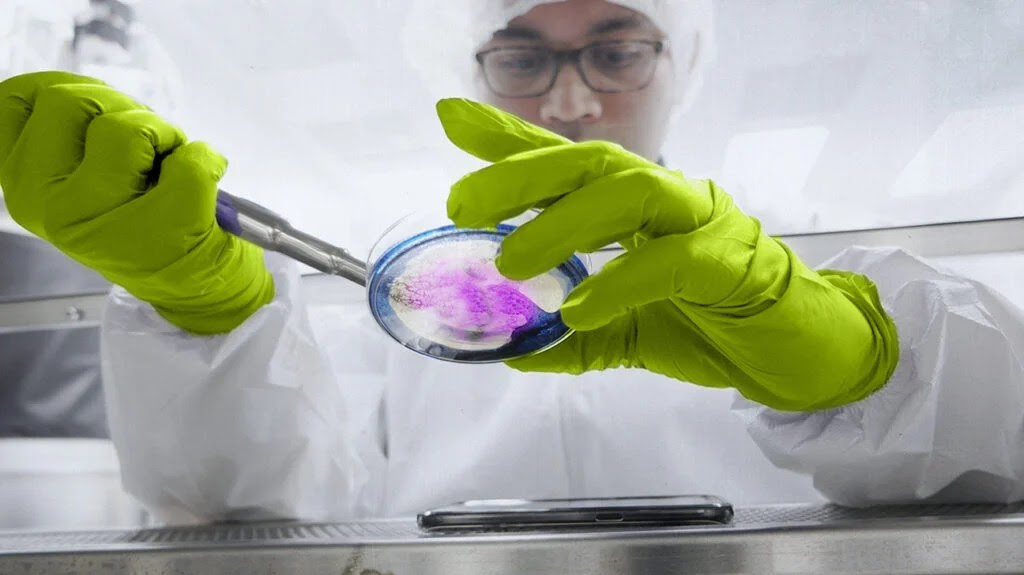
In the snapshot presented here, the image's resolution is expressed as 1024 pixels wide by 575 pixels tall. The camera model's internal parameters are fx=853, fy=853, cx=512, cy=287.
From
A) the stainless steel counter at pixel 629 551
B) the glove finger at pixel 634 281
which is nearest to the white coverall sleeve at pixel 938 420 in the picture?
the stainless steel counter at pixel 629 551

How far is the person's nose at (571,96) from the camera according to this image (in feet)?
4.38

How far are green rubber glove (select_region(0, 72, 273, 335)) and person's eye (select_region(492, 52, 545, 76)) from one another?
0.61m

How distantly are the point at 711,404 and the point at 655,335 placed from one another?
320mm

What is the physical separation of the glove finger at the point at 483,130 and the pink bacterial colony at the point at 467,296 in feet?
0.36

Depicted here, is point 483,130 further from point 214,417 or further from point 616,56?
point 616,56

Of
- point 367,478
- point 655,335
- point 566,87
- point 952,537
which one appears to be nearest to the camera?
point 952,537

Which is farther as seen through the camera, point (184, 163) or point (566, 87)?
point (566, 87)

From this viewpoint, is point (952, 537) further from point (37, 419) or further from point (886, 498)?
point (37, 419)

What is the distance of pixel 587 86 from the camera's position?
1.34 m

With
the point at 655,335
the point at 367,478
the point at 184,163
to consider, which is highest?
the point at 184,163

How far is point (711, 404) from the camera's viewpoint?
1231 mm

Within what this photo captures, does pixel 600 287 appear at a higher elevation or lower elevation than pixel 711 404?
higher

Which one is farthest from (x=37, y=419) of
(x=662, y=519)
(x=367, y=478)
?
(x=662, y=519)

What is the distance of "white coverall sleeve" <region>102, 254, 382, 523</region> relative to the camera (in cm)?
106
